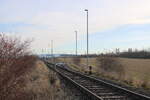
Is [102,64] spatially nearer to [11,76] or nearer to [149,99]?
[149,99]

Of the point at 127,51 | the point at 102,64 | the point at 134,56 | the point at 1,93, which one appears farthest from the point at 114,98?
the point at 127,51

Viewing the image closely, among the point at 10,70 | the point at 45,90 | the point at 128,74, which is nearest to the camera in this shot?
the point at 10,70

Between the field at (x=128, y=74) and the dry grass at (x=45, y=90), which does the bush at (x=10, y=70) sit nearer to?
the dry grass at (x=45, y=90)

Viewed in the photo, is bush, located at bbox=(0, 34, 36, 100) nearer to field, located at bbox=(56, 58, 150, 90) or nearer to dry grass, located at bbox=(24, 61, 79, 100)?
dry grass, located at bbox=(24, 61, 79, 100)

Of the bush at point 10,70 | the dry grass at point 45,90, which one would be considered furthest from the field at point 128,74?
the bush at point 10,70

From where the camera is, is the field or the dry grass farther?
the field

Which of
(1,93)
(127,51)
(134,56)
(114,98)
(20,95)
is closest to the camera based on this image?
(1,93)

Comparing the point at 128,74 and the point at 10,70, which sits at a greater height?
the point at 10,70

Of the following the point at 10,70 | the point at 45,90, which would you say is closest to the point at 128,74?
the point at 45,90

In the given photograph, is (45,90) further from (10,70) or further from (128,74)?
(128,74)

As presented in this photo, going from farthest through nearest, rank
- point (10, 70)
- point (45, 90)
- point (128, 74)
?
point (128, 74)
point (45, 90)
point (10, 70)

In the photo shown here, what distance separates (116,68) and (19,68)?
3230 centimetres

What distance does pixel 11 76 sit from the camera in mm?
10281

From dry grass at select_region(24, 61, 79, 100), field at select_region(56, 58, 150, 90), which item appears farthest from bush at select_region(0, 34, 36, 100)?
field at select_region(56, 58, 150, 90)
